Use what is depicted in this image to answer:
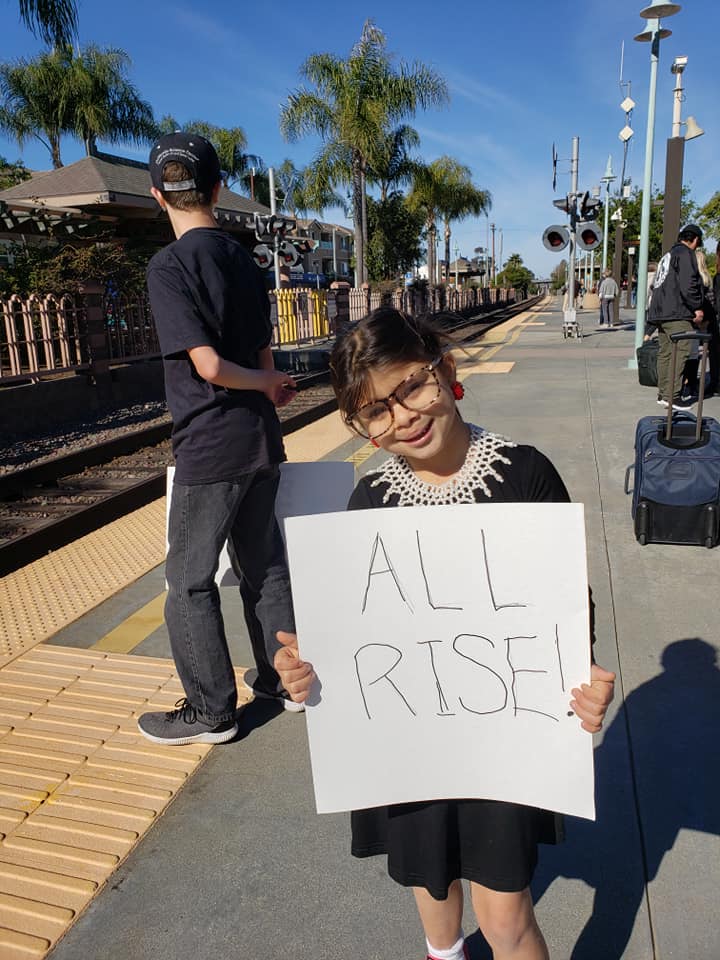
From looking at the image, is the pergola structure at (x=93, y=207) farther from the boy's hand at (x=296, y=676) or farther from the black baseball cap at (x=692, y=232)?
the boy's hand at (x=296, y=676)

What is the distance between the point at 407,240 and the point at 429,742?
39.9 meters

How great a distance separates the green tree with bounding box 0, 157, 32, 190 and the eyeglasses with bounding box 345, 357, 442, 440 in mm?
29497

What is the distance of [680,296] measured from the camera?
7.58m

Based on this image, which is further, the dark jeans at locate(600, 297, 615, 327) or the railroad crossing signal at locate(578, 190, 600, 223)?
the dark jeans at locate(600, 297, 615, 327)

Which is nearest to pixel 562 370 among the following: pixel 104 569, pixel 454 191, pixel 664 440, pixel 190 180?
pixel 664 440

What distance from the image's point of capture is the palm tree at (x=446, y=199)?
126 ft

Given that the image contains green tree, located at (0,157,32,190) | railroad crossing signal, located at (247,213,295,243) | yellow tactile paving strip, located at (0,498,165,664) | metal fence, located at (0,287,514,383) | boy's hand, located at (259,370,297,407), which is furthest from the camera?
green tree, located at (0,157,32,190)

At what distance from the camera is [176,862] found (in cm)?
207

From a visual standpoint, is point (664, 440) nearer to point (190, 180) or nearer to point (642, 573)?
point (642, 573)

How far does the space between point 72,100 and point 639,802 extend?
3582cm

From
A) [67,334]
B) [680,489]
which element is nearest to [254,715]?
[680,489]

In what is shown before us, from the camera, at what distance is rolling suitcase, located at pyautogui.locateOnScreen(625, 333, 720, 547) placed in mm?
4137

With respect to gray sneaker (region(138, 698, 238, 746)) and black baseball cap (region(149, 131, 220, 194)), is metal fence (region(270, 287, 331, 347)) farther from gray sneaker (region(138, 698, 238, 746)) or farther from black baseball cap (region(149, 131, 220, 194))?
gray sneaker (region(138, 698, 238, 746))

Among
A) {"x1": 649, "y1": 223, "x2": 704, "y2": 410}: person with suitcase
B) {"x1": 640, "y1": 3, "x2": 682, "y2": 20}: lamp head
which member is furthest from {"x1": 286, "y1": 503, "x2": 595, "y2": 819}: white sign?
→ {"x1": 640, "y1": 3, "x2": 682, "y2": 20}: lamp head
